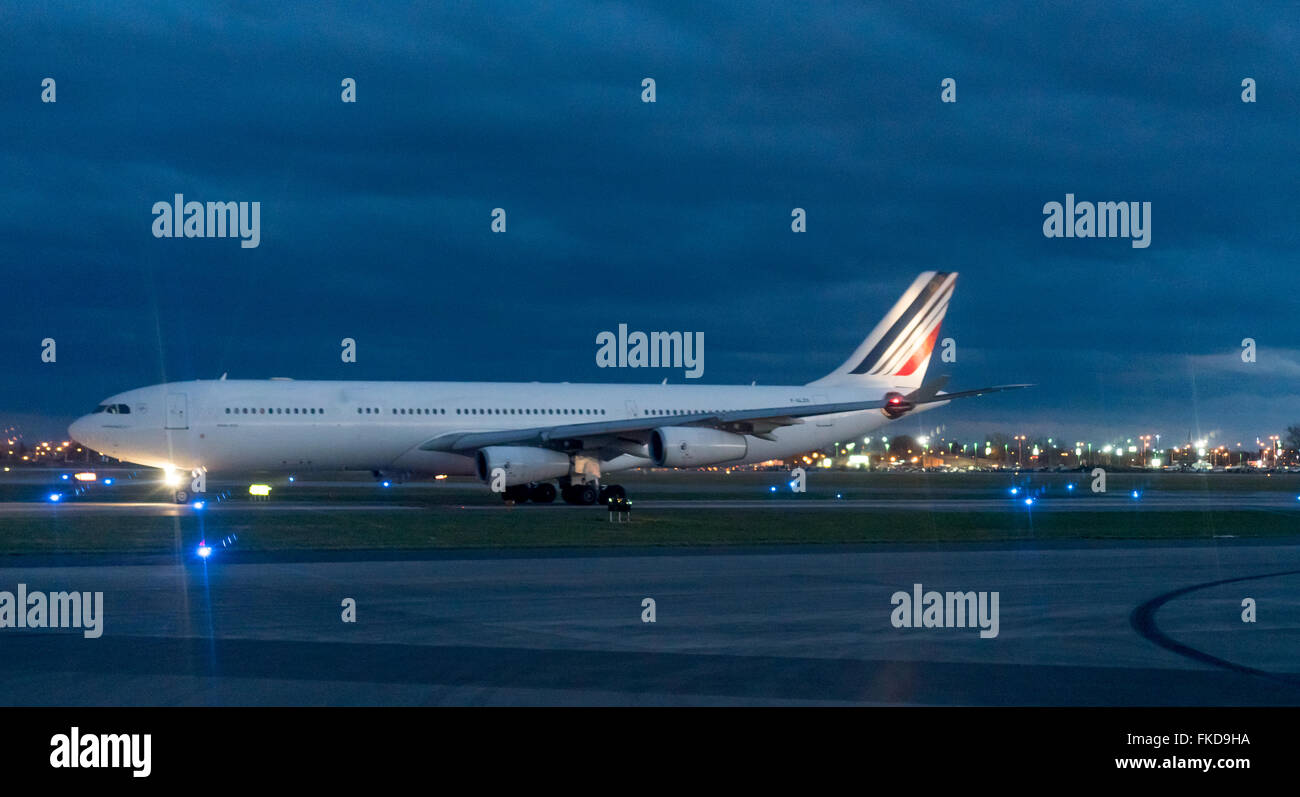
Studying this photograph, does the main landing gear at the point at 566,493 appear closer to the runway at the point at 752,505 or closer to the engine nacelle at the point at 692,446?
the runway at the point at 752,505

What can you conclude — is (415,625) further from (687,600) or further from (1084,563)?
(1084,563)

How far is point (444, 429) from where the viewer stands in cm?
4841

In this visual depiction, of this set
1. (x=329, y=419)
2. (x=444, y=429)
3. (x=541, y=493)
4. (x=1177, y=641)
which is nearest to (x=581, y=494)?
(x=541, y=493)

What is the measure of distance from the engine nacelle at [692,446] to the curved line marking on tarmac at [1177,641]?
25255mm

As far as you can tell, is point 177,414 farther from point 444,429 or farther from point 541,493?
point 541,493

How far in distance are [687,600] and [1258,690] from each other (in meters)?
8.51

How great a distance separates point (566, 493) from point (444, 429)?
5.01m

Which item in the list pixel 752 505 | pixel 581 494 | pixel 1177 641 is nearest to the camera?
pixel 1177 641

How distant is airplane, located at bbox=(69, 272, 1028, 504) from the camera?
4503 cm

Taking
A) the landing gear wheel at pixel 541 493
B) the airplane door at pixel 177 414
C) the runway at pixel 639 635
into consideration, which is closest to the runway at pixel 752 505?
the landing gear wheel at pixel 541 493

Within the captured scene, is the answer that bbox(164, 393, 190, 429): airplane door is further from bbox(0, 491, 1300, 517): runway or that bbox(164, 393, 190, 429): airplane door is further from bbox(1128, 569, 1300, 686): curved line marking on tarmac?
bbox(1128, 569, 1300, 686): curved line marking on tarmac
